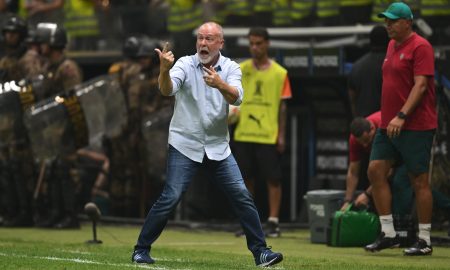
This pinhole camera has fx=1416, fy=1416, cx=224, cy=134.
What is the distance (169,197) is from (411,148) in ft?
8.69

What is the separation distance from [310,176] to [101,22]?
15.4 feet

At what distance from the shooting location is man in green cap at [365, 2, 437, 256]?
42.0ft

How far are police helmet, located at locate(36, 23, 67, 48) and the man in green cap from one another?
18.1 ft

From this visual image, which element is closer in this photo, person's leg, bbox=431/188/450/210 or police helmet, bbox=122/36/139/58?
person's leg, bbox=431/188/450/210

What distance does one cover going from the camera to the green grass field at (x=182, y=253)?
1156 cm

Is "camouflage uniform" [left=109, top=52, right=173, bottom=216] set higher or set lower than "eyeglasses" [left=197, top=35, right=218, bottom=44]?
lower

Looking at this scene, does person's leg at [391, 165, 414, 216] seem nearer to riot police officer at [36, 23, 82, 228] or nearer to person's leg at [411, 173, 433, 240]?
person's leg at [411, 173, 433, 240]

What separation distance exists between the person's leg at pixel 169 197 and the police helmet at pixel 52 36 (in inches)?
244

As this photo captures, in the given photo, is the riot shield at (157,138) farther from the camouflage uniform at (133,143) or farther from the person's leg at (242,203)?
the person's leg at (242,203)

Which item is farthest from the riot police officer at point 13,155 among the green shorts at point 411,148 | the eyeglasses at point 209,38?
the eyeglasses at point 209,38

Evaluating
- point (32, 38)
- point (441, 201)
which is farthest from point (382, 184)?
point (32, 38)

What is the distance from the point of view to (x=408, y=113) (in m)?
12.6

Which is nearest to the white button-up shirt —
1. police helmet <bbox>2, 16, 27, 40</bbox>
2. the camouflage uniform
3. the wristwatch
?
the wristwatch

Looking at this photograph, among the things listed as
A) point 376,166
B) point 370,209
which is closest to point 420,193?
point 376,166
